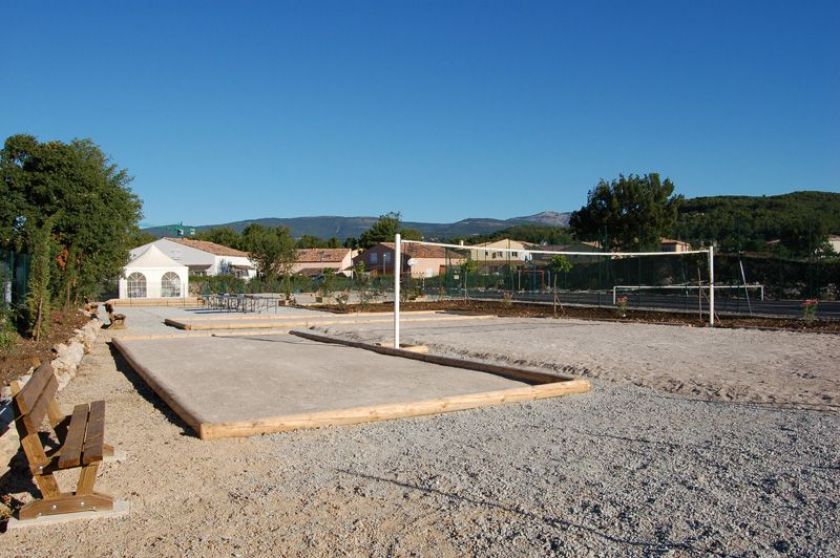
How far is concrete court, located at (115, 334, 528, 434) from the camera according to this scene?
7210 millimetres

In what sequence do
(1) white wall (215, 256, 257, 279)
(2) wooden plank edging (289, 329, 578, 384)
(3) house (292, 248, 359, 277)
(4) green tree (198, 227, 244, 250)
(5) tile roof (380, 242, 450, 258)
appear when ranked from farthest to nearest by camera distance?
(4) green tree (198, 227, 244, 250) < (3) house (292, 248, 359, 277) < (5) tile roof (380, 242, 450, 258) < (1) white wall (215, 256, 257, 279) < (2) wooden plank edging (289, 329, 578, 384)

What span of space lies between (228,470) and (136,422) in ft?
7.42

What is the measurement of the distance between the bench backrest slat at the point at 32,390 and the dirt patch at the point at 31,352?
1603 mm

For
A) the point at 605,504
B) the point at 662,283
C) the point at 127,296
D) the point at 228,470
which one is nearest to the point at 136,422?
the point at 228,470

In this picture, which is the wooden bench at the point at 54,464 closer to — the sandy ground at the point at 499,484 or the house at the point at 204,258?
the sandy ground at the point at 499,484

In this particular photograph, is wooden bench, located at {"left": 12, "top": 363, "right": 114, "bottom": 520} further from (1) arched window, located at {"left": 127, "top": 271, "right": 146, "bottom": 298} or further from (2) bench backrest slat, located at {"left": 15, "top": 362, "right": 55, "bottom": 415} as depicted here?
(1) arched window, located at {"left": 127, "top": 271, "right": 146, "bottom": 298}

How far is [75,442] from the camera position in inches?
166

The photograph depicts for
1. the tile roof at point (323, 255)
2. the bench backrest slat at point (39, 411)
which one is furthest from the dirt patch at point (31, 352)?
the tile roof at point (323, 255)

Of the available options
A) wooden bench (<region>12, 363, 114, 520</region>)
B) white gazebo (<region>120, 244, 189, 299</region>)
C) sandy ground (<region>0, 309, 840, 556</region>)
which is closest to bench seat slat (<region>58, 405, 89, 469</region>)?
wooden bench (<region>12, 363, 114, 520</region>)

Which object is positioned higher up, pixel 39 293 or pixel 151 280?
pixel 151 280

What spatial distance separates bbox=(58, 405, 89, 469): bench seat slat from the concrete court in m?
1.14

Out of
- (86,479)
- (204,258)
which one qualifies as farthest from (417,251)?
(86,479)

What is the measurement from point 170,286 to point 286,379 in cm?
3436

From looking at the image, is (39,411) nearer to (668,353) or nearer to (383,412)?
(383,412)
